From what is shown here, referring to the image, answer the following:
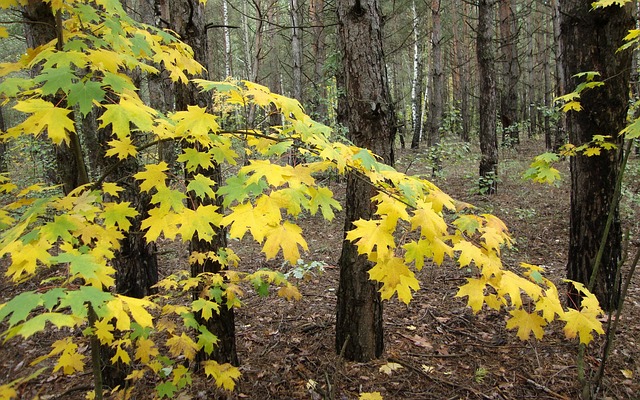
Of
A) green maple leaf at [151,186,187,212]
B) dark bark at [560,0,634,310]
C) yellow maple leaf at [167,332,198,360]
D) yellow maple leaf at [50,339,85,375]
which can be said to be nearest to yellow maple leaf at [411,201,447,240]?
green maple leaf at [151,186,187,212]

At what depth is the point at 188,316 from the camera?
9.37ft

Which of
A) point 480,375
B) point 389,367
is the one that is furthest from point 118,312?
point 480,375

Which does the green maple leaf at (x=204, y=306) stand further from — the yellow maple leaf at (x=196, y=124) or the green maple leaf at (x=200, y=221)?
the yellow maple leaf at (x=196, y=124)

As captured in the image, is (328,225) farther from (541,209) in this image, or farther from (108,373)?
(108,373)

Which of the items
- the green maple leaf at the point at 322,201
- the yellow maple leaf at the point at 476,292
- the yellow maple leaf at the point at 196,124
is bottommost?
the yellow maple leaf at the point at 476,292

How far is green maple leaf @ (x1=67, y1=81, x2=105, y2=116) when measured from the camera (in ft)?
5.98

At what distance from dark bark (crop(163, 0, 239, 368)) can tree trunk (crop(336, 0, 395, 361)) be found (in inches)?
48.6

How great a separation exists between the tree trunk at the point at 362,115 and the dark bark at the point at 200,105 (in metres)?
1.23

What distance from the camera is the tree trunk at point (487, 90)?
9453 mm

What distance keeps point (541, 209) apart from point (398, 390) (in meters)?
6.92

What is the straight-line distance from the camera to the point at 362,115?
347 cm

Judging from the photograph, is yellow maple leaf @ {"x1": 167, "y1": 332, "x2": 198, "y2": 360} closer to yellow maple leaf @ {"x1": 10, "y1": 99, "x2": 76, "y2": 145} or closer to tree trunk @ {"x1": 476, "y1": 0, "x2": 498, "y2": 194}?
yellow maple leaf @ {"x1": 10, "y1": 99, "x2": 76, "y2": 145}

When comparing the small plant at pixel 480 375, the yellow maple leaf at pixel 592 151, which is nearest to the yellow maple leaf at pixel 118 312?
the small plant at pixel 480 375

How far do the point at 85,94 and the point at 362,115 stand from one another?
226cm
